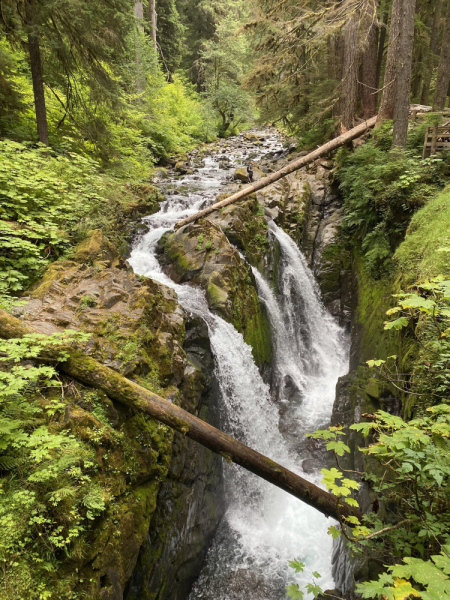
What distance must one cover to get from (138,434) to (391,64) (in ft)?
40.0

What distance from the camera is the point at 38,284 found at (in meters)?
5.00

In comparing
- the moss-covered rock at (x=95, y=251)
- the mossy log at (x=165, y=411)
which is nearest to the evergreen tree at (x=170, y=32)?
the moss-covered rock at (x=95, y=251)

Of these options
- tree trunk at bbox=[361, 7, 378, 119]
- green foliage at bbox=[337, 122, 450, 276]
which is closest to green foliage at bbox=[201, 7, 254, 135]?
tree trunk at bbox=[361, 7, 378, 119]

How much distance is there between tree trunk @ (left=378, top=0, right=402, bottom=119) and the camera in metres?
9.33

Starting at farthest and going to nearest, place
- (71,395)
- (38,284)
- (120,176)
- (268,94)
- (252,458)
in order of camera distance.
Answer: (268,94)
(120,176)
(38,284)
(252,458)
(71,395)

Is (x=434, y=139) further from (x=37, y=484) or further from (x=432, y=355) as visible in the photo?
(x=37, y=484)

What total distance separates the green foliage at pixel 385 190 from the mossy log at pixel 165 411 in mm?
6507

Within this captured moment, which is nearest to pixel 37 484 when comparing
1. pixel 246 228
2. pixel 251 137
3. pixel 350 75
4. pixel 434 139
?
pixel 246 228

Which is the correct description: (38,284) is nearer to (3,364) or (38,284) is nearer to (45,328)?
(45,328)

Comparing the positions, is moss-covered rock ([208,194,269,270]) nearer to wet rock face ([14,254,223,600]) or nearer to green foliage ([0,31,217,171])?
green foliage ([0,31,217,171])

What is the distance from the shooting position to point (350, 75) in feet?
41.8

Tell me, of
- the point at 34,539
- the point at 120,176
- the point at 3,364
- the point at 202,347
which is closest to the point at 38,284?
the point at 3,364

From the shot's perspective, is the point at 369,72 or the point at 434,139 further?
the point at 369,72

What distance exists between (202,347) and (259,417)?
2.34m
